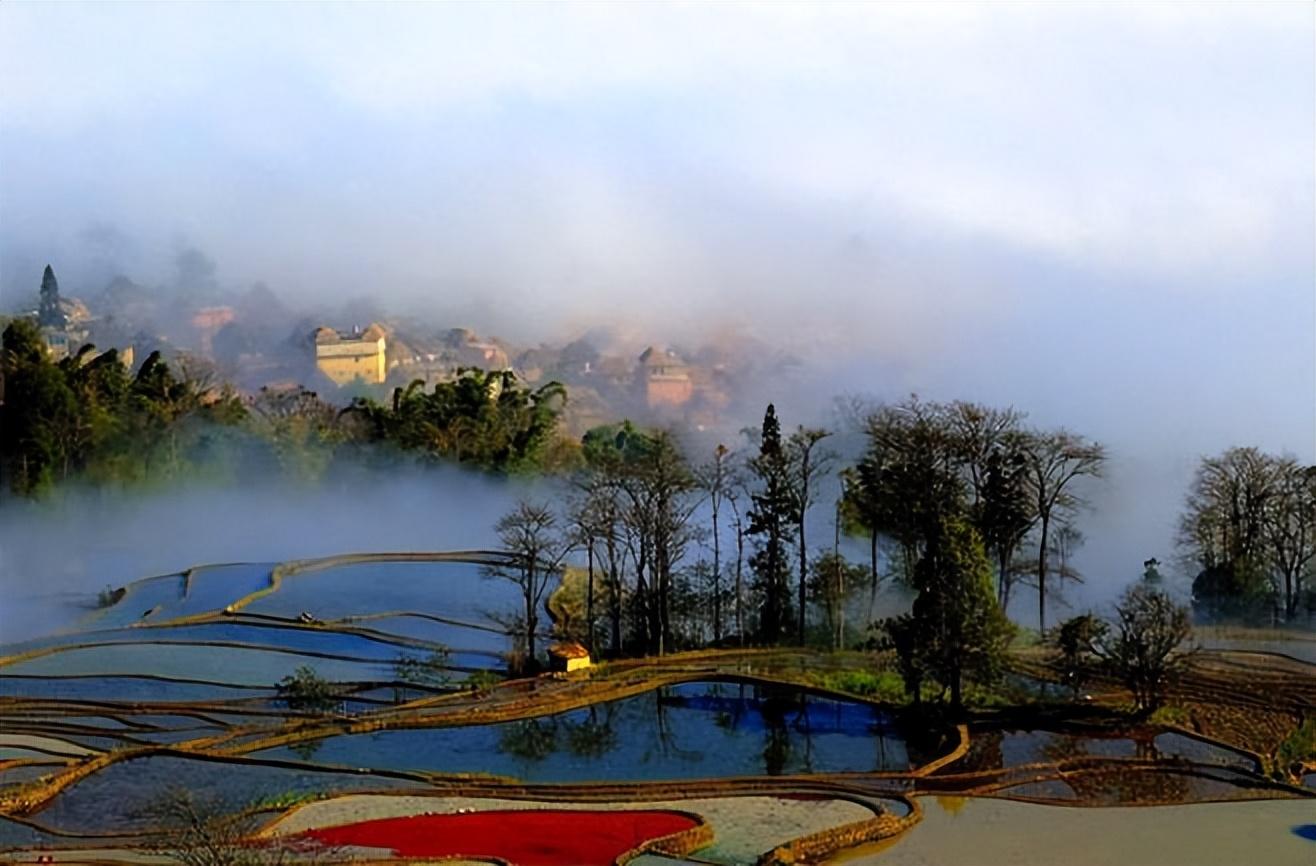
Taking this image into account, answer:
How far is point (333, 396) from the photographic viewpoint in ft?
150

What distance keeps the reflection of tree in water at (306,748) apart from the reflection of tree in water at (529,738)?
2153mm

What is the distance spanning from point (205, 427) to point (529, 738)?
24.8 m

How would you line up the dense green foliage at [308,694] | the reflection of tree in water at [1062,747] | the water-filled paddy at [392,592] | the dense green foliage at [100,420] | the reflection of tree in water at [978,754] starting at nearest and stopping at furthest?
the reflection of tree in water at [978,754], the reflection of tree in water at [1062,747], the dense green foliage at [308,694], the water-filled paddy at [392,592], the dense green foliage at [100,420]

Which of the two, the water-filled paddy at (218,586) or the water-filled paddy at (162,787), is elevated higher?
the water-filled paddy at (218,586)

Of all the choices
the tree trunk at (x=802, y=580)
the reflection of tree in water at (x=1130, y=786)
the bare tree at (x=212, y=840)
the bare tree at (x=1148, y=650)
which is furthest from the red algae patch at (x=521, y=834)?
the tree trunk at (x=802, y=580)

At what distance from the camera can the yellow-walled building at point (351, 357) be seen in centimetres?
4725

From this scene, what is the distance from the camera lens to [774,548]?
80.6 feet

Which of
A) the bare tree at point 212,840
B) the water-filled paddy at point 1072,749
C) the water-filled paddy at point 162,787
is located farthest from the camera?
the water-filled paddy at point 1072,749

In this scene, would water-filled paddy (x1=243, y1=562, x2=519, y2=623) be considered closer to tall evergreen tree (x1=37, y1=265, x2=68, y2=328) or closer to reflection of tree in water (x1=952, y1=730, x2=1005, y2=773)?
reflection of tree in water (x1=952, y1=730, x2=1005, y2=773)

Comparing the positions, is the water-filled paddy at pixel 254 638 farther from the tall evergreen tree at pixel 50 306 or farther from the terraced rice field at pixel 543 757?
the tall evergreen tree at pixel 50 306

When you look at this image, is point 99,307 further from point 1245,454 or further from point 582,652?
point 1245,454

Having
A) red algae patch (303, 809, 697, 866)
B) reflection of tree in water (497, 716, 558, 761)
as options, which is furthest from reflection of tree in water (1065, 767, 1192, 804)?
reflection of tree in water (497, 716, 558, 761)

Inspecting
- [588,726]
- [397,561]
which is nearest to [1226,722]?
[588,726]

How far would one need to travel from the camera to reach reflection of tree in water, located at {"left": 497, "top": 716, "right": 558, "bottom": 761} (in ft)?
55.0
